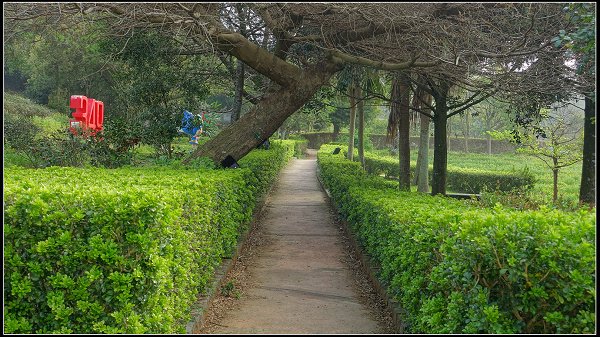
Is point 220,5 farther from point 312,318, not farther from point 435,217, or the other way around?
point 435,217

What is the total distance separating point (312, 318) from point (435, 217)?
7.48ft

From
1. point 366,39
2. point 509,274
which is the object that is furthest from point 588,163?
point 509,274

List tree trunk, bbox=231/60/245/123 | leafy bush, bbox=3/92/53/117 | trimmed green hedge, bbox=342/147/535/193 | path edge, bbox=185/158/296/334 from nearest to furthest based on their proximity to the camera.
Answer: path edge, bbox=185/158/296/334, tree trunk, bbox=231/60/245/123, trimmed green hedge, bbox=342/147/535/193, leafy bush, bbox=3/92/53/117

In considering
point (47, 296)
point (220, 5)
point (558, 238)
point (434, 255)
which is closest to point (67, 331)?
point (47, 296)

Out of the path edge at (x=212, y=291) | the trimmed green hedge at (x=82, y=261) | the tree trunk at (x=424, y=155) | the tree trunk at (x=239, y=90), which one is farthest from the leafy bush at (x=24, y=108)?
the trimmed green hedge at (x=82, y=261)

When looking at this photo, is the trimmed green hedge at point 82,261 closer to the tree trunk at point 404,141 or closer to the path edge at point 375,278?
the path edge at point 375,278

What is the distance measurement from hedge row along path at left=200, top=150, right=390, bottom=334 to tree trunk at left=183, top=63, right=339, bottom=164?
1.90 metres

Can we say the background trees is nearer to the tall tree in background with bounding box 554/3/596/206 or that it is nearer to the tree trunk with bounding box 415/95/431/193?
the tall tree in background with bounding box 554/3/596/206

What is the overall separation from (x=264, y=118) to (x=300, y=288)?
4719 millimetres

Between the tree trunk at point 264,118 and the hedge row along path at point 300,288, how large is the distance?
1.90 meters

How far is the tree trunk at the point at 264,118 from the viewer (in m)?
11.7

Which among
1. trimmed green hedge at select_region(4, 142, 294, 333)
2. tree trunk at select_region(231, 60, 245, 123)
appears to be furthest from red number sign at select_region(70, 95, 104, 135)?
trimmed green hedge at select_region(4, 142, 294, 333)

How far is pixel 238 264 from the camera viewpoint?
372 inches

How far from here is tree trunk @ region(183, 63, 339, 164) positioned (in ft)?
38.4
